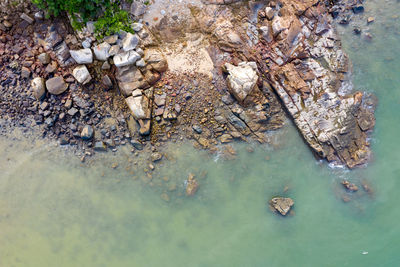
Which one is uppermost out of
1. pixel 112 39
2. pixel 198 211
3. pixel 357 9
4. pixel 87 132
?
pixel 357 9

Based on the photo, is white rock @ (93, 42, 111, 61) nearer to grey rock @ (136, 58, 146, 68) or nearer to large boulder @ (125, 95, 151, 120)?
grey rock @ (136, 58, 146, 68)

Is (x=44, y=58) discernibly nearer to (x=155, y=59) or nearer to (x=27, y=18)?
(x=27, y=18)

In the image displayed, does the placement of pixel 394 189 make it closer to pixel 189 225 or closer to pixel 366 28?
pixel 366 28

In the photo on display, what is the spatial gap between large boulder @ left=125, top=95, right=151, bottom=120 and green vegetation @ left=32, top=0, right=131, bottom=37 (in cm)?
221

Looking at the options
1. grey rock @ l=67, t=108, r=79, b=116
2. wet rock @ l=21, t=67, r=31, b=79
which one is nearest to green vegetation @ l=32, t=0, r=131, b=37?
wet rock @ l=21, t=67, r=31, b=79

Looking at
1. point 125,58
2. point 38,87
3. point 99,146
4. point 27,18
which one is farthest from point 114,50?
point 99,146

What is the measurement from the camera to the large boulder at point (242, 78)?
28.8ft

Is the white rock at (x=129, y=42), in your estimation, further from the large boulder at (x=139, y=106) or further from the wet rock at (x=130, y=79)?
the large boulder at (x=139, y=106)

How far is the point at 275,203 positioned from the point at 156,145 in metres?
4.81

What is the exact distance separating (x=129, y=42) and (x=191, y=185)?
17.5ft

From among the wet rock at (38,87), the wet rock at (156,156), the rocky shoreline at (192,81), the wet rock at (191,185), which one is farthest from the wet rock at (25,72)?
the wet rock at (191,185)

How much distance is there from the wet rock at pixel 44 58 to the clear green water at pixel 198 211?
9.79 ft

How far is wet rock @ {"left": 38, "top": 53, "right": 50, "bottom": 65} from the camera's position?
350 inches

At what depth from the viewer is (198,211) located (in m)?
9.76
